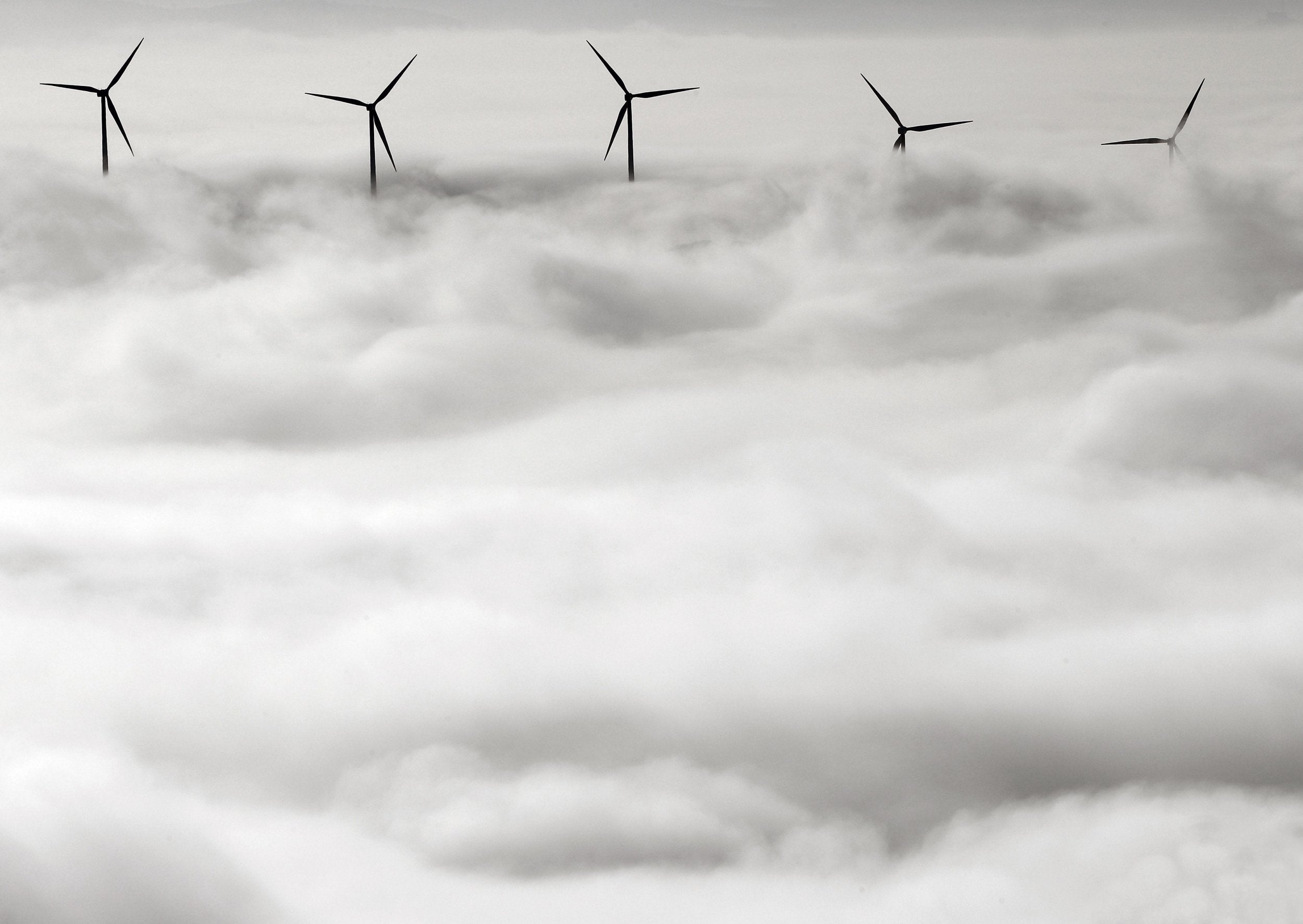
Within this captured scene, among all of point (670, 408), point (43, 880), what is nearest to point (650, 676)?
point (43, 880)

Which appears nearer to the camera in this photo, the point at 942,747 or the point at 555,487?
the point at 942,747

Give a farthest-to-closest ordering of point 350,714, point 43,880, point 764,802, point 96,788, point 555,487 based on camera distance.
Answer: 1. point 555,487
2. point 350,714
3. point 764,802
4. point 96,788
5. point 43,880

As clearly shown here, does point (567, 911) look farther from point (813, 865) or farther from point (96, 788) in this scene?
point (96, 788)

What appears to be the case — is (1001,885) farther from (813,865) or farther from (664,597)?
(664,597)

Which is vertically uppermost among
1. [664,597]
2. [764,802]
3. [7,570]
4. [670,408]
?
[670,408]

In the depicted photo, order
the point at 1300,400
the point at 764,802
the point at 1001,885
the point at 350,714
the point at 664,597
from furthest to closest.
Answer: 1. the point at 1300,400
2. the point at 664,597
3. the point at 350,714
4. the point at 764,802
5. the point at 1001,885

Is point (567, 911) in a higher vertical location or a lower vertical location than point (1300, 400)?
lower

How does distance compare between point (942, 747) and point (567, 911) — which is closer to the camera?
point (567, 911)

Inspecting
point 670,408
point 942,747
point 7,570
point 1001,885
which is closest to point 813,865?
point 1001,885

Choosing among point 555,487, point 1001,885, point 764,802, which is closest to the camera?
point 1001,885
